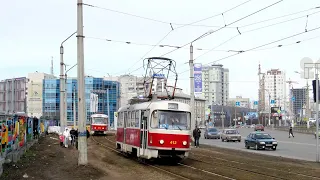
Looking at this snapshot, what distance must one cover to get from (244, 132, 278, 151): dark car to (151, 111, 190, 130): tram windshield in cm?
1346

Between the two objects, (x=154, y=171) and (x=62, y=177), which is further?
(x=154, y=171)

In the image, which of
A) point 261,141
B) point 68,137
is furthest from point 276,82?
point 68,137

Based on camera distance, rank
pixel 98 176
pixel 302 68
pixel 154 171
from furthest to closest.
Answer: pixel 302 68, pixel 154 171, pixel 98 176

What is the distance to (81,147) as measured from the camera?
17.6 metres

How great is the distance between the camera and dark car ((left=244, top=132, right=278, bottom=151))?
30766 millimetres

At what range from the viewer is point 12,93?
28000 mm

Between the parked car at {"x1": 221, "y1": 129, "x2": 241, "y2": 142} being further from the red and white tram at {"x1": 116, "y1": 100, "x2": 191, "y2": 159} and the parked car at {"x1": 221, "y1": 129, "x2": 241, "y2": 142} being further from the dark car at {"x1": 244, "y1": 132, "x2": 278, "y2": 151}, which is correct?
the red and white tram at {"x1": 116, "y1": 100, "x2": 191, "y2": 159}

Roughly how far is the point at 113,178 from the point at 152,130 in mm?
4652

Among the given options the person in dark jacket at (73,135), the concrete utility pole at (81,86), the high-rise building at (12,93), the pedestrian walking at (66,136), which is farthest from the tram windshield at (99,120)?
the concrete utility pole at (81,86)

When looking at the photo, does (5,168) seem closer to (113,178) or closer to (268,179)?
(113,178)

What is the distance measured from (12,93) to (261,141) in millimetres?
18270

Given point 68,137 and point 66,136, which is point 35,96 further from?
point 66,136

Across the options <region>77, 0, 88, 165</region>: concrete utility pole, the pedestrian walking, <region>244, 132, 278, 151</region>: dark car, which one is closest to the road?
<region>244, 132, 278, 151</region>: dark car

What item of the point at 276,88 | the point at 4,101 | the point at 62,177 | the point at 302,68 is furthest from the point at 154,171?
the point at 276,88
